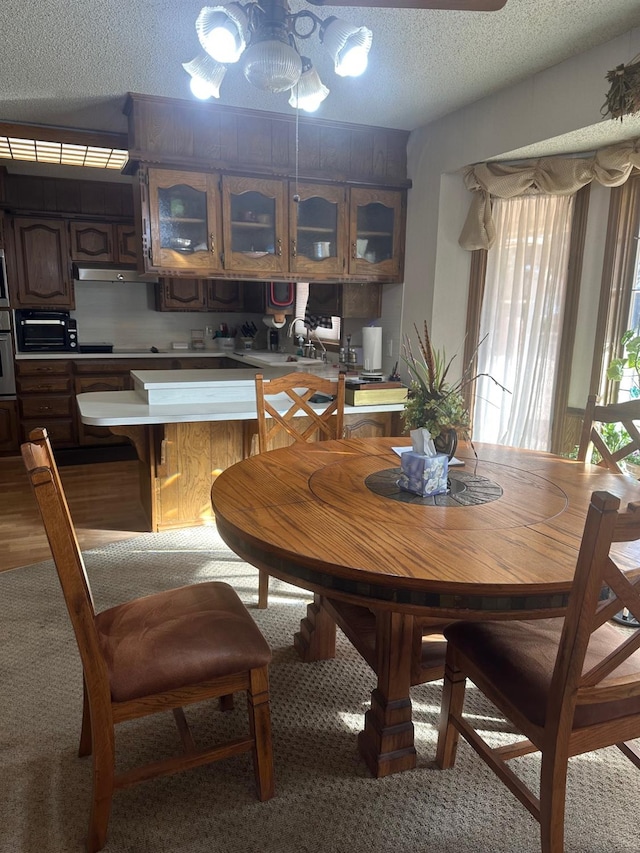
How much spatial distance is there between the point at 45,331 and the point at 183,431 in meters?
2.71

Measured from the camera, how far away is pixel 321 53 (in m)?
2.59

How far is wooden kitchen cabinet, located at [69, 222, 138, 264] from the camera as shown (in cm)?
536

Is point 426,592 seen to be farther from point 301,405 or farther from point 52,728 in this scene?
point 301,405

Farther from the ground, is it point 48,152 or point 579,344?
point 48,152

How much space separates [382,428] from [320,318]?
148 cm

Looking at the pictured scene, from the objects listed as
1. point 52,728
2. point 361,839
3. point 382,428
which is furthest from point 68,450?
point 361,839

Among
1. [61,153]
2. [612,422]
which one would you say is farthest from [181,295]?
[612,422]

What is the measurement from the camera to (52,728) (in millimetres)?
1857

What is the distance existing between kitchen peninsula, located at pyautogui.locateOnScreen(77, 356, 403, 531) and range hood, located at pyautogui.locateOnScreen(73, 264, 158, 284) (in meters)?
2.23

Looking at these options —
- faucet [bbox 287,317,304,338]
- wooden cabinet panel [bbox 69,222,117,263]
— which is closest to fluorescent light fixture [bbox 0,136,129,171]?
wooden cabinet panel [bbox 69,222,117,263]

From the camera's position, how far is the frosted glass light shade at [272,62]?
64.6 inches

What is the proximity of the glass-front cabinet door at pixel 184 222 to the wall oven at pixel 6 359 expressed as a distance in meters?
2.32

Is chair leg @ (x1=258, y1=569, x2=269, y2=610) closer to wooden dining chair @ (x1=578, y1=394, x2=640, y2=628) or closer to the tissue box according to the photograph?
the tissue box

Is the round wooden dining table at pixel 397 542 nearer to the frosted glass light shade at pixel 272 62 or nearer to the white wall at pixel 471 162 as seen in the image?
the frosted glass light shade at pixel 272 62
